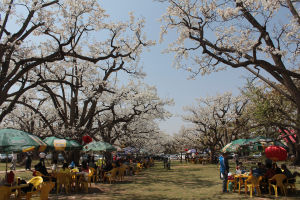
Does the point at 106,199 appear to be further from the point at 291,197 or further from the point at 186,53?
the point at 186,53

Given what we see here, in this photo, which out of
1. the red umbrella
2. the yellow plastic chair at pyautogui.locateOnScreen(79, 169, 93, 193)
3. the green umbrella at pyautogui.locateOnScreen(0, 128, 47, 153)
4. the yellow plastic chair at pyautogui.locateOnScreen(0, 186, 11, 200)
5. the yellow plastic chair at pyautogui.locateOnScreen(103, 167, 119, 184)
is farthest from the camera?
the yellow plastic chair at pyautogui.locateOnScreen(103, 167, 119, 184)

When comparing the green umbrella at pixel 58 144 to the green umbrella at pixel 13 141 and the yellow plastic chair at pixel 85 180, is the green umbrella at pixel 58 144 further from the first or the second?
the green umbrella at pixel 13 141

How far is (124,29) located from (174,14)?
5385mm

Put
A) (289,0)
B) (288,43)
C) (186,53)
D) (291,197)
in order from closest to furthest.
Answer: (291,197) → (289,0) → (288,43) → (186,53)

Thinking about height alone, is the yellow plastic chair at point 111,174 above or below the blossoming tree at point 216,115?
below

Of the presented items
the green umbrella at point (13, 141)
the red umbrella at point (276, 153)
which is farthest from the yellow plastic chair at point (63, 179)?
the red umbrella at point (276, 153)

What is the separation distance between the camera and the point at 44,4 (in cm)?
1141

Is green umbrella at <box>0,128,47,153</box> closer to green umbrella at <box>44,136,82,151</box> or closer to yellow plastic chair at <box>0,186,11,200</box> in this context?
yellow plastic chair at <box>0,186,11,200</box>

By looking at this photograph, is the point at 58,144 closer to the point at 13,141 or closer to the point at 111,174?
the point at 111,174

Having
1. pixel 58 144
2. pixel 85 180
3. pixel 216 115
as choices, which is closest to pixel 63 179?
pixel 85 180

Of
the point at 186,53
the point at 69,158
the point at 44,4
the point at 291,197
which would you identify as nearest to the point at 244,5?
the point at 186,53

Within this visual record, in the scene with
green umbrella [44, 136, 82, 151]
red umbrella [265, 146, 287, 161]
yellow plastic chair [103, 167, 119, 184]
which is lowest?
yellow plastic chair [103, 167, 119, 184]

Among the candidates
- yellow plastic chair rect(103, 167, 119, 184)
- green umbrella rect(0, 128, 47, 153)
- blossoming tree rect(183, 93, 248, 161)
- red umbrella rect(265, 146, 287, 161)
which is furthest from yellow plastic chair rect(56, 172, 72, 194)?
blossoming tree rect(183, 93, 248, 161)

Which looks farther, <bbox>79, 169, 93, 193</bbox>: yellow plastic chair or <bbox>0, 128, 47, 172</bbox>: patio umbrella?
<bbox>79, 169, 93, 193</bbox>: yellow plastic chair
